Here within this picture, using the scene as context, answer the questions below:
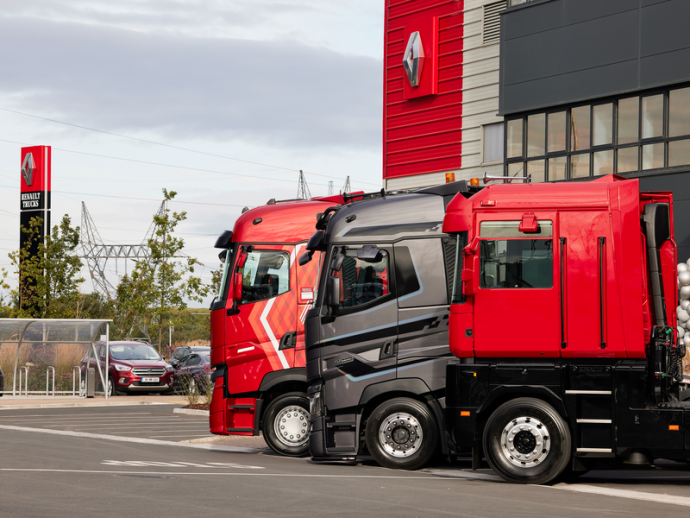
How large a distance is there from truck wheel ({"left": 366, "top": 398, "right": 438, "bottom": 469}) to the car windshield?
18515 millimetres

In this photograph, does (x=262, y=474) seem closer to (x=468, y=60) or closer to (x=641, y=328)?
(x=641, y=328)

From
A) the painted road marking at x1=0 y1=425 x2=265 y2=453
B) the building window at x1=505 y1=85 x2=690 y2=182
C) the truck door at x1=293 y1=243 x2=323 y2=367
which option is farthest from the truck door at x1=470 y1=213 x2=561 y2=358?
the building window at x1=505 y1=85 x2=690 y2=182

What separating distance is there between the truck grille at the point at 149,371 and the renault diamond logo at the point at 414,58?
11.0 meters

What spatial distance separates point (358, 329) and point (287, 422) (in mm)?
2433

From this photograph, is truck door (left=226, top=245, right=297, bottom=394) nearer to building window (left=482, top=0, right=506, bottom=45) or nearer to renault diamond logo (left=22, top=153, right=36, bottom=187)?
building window (left=482, top=0, right=506, bottom=45)

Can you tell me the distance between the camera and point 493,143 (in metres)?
26.6

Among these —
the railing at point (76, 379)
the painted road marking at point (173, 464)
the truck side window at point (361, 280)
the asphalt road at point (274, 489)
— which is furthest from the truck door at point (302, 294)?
the railing at point (76, 379)

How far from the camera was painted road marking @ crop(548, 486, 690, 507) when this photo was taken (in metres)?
9.26

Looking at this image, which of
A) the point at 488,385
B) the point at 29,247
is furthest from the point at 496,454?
the point at 29,247

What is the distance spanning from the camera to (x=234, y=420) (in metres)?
13.7

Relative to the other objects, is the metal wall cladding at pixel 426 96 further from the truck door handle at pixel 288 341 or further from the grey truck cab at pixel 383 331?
the grey truck cab at pixel 383 331

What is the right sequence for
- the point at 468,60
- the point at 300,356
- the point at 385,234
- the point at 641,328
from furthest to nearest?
the point at 468,60
the point at 300,356
the point at 385,234
the point at 641,328

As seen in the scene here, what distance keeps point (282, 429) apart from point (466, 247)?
457cm

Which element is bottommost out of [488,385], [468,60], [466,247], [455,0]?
[488,385]
